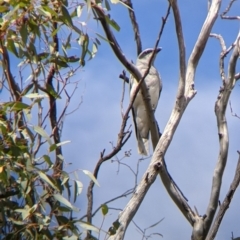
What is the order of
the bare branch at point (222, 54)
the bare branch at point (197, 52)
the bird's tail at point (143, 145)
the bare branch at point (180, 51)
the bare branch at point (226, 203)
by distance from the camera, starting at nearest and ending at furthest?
1. the bare branch at point (226, 203)
2. the bare branch at point (180, 51)
3. the bare branch at point (197, 52)
4. the bare branch at point (222, 54)
5. the bird's tail at point (143, 145)

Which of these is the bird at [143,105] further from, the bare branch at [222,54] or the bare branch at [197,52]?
the bare branch at [197,52]

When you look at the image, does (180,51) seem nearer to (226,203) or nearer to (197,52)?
(197,52)

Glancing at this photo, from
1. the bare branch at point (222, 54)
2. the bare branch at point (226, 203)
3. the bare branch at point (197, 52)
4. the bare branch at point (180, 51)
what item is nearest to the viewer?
the bare branch at point (226, 203)

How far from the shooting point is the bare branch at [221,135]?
10.4 feet

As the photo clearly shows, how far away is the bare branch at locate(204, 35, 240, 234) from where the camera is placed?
10.4 ft

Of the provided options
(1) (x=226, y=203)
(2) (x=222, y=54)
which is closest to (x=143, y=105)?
(2) (x=222, y=54)

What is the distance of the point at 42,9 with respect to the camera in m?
1.97

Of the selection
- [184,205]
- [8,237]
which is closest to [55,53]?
[8,237]

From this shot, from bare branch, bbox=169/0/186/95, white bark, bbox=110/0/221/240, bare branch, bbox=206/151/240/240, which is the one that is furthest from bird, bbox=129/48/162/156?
bare branch, bbox=206/151/240/240

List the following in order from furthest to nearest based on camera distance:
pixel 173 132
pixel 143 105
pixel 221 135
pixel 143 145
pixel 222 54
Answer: pixel 143 105, pixel 143 145, pixel 222 54, pixel 221 135, pixel 173 132

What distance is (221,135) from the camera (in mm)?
3449

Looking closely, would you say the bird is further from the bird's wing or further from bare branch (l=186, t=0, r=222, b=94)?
bare branch (l=186, t=0, r=222, b=94)

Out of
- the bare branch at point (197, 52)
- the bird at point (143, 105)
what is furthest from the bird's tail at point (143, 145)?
the bare branch at point (197, 52)

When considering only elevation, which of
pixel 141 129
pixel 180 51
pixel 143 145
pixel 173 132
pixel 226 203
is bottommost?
pixel 226 203
